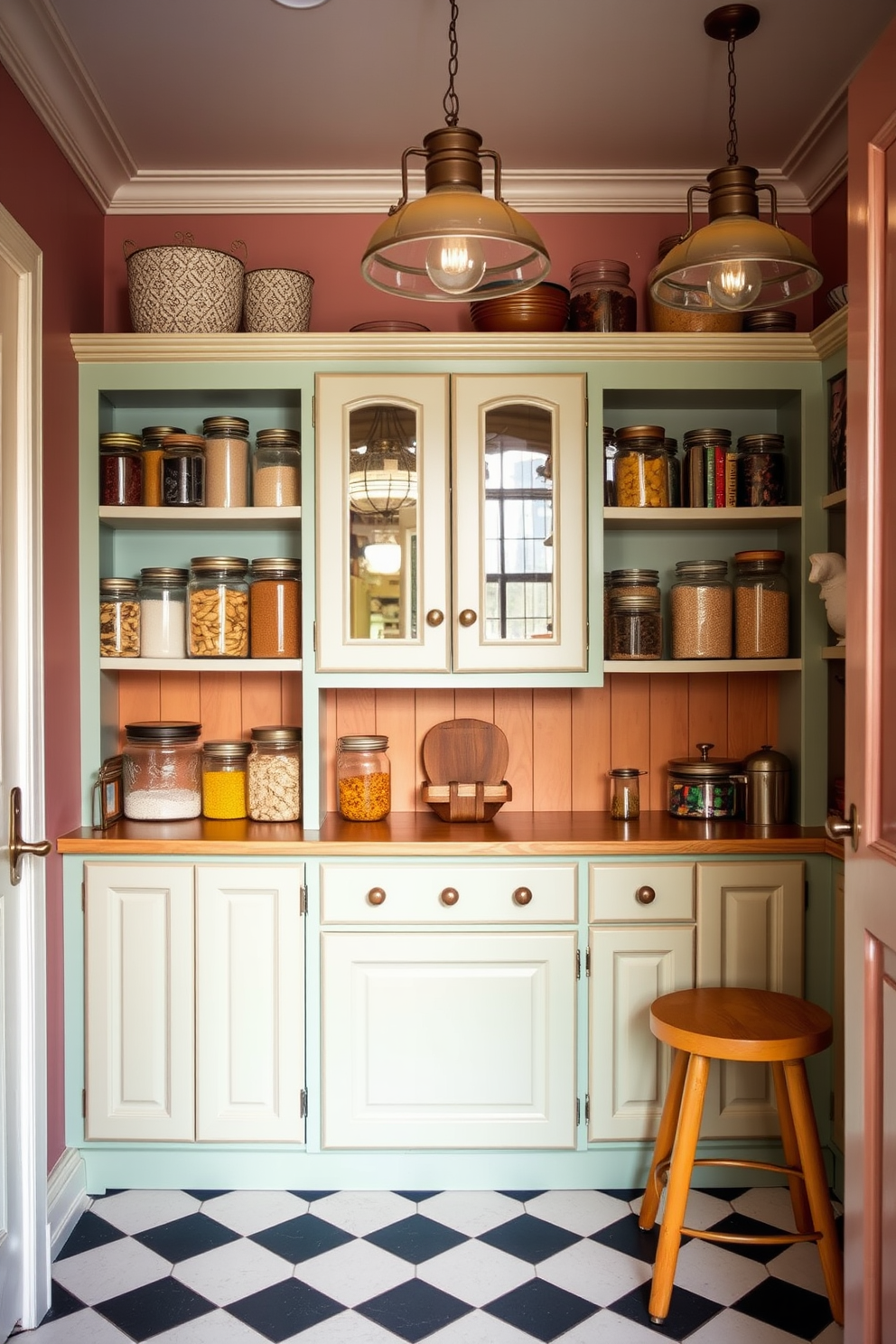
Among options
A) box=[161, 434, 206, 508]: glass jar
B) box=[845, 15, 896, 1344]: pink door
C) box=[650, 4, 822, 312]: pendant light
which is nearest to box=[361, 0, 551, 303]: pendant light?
box=[650, 4, 822, 312]: pendant light

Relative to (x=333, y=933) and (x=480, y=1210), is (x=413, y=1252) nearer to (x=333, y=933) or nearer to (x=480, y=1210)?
(x=480, y=1210)

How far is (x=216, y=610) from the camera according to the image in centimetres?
299

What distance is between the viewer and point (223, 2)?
2.39 meters

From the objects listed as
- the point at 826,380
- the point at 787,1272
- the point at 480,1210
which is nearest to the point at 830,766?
the point at 826,380

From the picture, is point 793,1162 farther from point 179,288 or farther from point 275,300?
point 179,288

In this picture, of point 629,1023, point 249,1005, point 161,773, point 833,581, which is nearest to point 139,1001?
point 249,1005

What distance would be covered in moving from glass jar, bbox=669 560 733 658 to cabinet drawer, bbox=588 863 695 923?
0.60 meters

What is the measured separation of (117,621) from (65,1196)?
1442 millimetres

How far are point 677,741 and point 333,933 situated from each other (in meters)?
1.21

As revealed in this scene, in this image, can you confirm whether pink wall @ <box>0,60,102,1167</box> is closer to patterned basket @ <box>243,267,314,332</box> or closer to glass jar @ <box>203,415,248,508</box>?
glass jar @ <box>203,415,248,508</box>

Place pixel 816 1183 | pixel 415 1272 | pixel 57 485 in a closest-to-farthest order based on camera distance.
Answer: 1. pixel 816 1183
2. pixel 415 1272
3. pixel 57 485

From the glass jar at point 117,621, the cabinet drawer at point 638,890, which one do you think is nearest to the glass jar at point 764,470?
the cabinet drawer at point 638,890

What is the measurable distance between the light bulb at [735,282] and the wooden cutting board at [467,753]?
1.43 m

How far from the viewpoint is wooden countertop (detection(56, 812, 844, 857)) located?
2.78 metres
